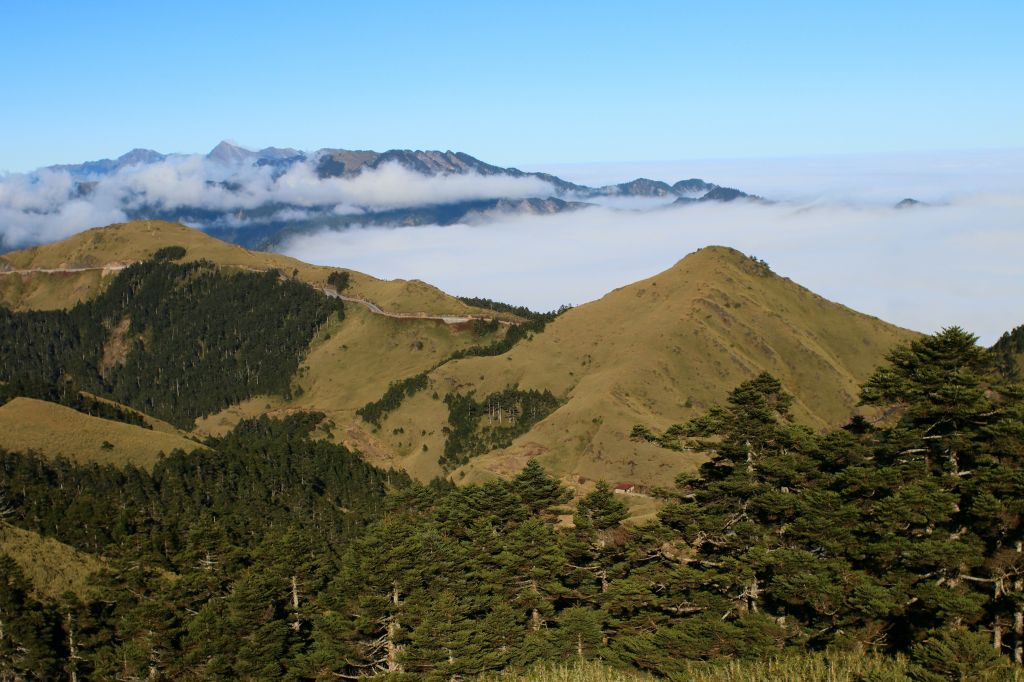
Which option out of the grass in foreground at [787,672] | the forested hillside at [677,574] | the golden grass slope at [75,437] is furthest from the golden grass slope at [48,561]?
the golden grass slope at [75,437]

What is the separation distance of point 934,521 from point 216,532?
5583cm

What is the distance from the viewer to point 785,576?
4794 centimetres

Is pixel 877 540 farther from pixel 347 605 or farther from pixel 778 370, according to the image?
pixel 778 370

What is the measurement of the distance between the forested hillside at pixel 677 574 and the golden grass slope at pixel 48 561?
4.83 metres

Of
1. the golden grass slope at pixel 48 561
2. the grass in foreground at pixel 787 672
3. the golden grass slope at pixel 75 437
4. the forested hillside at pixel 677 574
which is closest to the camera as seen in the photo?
the grass in foreground at pixel 787 672

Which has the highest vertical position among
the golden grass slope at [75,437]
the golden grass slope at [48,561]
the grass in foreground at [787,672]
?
the grass in foreground at [787,672]

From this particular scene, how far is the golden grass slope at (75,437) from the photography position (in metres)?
152

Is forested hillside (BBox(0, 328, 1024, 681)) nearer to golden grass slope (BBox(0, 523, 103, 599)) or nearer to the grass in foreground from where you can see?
the grass in foreground

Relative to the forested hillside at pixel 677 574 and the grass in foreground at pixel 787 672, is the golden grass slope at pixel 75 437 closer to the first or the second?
the forested hillside at pixel 677 574

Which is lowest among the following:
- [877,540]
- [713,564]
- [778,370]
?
[778,370]

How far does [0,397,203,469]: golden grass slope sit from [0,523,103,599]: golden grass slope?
68.2m

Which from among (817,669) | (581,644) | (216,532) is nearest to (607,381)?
(216,532)

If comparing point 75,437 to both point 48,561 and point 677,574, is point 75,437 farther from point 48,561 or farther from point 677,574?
point 677,574

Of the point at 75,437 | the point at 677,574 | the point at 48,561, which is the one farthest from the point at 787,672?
the point at 75,437
